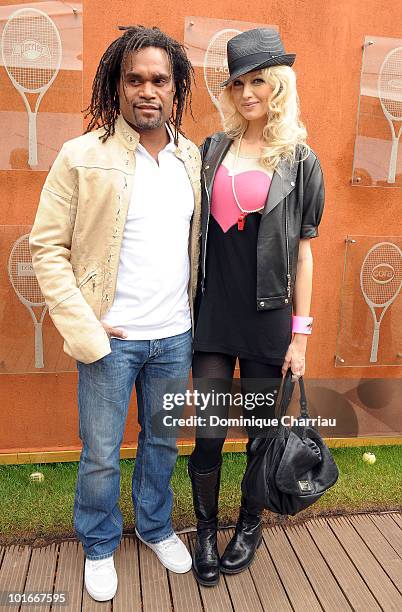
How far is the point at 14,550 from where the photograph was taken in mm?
2678

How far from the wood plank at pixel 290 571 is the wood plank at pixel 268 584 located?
0.02 metres

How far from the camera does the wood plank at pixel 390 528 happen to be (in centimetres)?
280

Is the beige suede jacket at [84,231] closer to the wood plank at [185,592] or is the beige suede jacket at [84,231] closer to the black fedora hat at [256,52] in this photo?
the black fedora hat at [256,52]

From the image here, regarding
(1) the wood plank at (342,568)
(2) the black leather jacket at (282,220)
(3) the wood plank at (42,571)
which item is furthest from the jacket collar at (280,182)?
(3) the wood plank at (42,571)

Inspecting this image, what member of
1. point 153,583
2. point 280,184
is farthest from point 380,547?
point 280,184

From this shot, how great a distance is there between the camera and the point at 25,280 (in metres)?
3.09

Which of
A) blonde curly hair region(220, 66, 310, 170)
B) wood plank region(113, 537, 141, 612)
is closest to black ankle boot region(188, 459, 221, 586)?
wood plank region(113, 537, 141, 612)

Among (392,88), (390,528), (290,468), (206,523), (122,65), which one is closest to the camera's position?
(122,65)

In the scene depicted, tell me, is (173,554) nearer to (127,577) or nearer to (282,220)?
(127,577)

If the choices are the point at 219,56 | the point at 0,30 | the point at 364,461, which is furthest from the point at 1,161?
the point at 364,461

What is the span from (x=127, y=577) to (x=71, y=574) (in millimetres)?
239

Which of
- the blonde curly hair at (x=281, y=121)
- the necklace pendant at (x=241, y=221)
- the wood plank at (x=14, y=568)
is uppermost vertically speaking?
the blonde curly hair at (x=281, y=121)

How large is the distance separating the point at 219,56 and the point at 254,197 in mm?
1198

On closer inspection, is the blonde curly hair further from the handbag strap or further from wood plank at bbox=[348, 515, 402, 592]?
wood plank at bbox=[348, 515, 402, 592]
